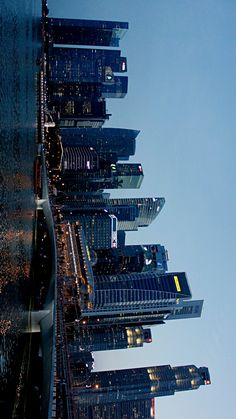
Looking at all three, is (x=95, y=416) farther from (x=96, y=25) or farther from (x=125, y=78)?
(x=96, y=25)

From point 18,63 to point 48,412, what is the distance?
19.4 m

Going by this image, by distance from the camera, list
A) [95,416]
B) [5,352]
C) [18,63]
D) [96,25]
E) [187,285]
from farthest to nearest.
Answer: [96,25], [187,285], [95,416], [18,63], [5,352]

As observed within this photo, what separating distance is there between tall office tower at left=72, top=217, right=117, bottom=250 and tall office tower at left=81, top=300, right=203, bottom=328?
17.0m

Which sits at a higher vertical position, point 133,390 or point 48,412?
point 48,412

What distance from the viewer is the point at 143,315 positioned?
3351 inches

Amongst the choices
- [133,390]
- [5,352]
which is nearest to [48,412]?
[5,352]

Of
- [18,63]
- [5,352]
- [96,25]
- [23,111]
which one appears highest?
[96,25]

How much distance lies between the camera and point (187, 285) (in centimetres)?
9106

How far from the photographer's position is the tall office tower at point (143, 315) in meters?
79.5

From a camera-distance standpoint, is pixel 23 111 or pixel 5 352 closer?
pixel 5 352

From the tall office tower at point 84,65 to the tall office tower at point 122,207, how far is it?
92.5 feet

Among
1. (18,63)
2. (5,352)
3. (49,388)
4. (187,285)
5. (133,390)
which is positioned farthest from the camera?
(187,285)

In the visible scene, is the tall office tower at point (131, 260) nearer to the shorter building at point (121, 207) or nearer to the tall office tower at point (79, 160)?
the shorter building at point (121, 207)

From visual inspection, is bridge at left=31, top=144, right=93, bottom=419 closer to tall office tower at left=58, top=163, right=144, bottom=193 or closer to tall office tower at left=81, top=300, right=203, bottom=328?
tall office tower at left=81, top=300, right=203, bottom=328
